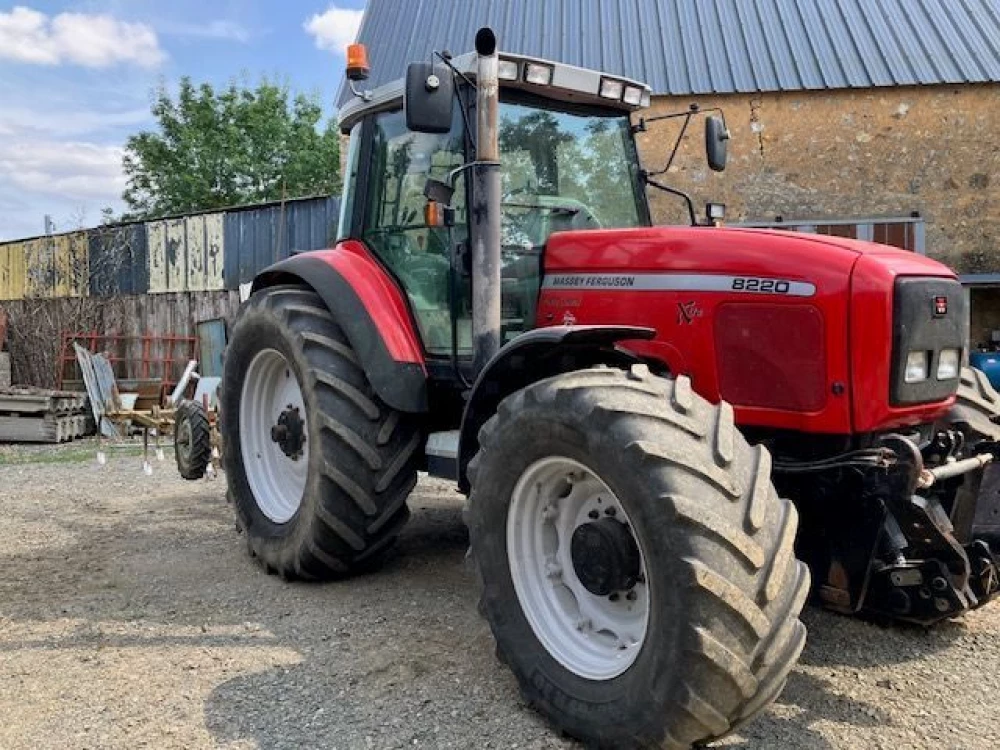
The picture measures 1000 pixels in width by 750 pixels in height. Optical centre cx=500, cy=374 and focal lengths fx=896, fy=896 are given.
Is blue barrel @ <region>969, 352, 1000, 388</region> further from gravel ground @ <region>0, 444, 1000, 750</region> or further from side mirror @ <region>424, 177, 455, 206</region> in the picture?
side mirror @ <region>424, 177, 455, 206</region>

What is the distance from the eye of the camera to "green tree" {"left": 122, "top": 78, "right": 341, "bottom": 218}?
27953 mm

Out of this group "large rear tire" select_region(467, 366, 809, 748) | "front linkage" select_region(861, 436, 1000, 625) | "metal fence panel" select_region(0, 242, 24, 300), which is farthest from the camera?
"metal fence panel" select_region(0, 242, 24, 300)

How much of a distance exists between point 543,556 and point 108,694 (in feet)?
5.32

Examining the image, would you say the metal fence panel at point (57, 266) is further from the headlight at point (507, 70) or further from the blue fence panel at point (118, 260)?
the headlight at point (507, 70)

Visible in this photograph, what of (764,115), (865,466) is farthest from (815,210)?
(865,466)

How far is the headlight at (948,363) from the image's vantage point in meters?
3.32

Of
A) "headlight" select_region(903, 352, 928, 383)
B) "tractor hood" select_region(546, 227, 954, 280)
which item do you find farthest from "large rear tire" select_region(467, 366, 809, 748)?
"headlight" select_region(903, 352, 928, 383)

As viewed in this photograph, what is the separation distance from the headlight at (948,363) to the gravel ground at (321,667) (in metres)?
1.11

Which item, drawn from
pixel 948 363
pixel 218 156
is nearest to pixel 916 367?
pixel 948 363

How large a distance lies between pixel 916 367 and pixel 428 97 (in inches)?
81.4

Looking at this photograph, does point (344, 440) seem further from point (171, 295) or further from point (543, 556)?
point (171, 295)

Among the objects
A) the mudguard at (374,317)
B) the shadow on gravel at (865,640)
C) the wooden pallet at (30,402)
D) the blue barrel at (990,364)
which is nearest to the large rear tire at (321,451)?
the mudguard at (374,317)

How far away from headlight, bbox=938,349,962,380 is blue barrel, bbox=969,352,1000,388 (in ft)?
29.3

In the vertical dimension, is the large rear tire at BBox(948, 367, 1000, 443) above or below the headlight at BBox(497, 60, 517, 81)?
below
